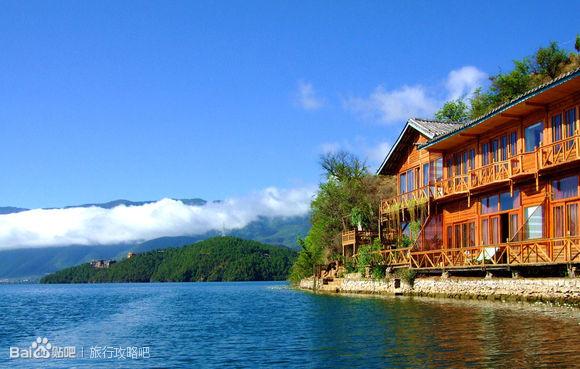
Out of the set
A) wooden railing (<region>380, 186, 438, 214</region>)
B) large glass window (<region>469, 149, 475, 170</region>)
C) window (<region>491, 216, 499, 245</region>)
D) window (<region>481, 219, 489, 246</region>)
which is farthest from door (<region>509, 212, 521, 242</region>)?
wooden railing (<region>380, 186, 438, 214</region>)

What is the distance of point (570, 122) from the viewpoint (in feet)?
98.6

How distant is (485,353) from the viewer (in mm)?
15727

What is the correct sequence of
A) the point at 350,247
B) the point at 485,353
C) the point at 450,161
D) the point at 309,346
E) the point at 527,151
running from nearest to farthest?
the point at 485,353
the point at 309,346
the point at 527,151
the point at 450,161
the point at 350,247

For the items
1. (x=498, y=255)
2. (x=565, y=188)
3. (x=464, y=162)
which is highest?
(x=464, y=162)

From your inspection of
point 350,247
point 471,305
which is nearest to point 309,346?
point 471,305

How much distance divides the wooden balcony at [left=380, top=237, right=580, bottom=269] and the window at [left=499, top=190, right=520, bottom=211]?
2736 millimetres

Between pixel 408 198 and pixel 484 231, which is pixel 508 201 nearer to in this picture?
pixel 484 231

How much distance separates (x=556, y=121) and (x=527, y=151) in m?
2.55

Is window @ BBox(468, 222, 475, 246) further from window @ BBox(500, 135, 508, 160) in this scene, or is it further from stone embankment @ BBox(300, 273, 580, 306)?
window @ BBox(500, 135, 508, 160)

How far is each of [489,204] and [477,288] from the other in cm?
662

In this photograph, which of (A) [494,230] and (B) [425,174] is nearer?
(A) [494,230]

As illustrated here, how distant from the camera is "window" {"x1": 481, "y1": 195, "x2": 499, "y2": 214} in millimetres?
35594

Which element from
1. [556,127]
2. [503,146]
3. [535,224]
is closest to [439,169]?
[503,146]

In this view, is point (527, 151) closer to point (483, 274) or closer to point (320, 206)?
point (483, 274)
